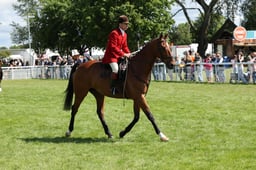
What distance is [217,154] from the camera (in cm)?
801

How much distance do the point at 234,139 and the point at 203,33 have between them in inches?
1943

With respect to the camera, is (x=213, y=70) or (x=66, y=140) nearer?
(x=66, y=140)

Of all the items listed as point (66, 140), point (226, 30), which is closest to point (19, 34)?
point (226, 30)

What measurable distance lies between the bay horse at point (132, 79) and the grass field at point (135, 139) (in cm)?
60

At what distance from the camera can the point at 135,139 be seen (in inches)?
383

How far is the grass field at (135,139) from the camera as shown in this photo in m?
7.64

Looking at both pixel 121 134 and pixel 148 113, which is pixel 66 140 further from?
pixel 148 113

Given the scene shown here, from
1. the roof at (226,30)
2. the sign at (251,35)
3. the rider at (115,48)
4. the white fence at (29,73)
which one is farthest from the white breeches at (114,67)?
the roof at (226,30)

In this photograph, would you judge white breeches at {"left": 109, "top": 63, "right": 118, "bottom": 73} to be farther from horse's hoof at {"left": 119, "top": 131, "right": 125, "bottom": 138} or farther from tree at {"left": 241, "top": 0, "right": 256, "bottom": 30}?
tree at {"left": 241, "top": 0, "right": 256, "bottom": 30}

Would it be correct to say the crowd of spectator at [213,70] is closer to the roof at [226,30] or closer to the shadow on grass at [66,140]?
the shadow on grass at [66,140]

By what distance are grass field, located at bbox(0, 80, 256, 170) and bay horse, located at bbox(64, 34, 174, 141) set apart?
60 centimetres

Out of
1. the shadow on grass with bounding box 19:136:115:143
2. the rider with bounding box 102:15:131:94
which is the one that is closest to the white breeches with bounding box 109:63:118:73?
the rider with bounding box 102:15:131:94

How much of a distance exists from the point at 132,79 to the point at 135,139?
1243 mm

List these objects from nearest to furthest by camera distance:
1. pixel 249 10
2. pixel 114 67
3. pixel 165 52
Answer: pixel 165 52 < pixel 114 67 < pixel 249 10
